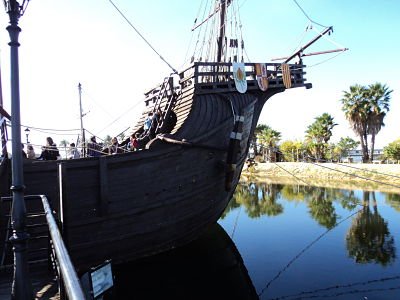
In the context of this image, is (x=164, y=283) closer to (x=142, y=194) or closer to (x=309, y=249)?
(x=142, y=194)

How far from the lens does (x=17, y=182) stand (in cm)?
276

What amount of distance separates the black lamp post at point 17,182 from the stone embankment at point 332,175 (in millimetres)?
19839

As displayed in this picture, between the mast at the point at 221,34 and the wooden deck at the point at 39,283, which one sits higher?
the mast at the point at 221,34

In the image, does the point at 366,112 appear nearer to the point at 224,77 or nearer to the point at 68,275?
the point at 224,77

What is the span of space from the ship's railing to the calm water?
422cm

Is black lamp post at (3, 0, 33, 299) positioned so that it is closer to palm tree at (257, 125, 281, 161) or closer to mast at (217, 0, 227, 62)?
mast at (217, 0, 227, 62)

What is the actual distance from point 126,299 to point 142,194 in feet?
6.64

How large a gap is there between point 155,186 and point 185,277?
6.79ft

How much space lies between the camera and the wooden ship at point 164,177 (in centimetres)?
678

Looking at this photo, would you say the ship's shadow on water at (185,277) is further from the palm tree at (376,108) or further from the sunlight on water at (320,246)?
the palm tree at (376,108)

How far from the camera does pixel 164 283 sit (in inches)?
297

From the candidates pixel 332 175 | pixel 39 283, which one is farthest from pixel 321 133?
pixel 39 283

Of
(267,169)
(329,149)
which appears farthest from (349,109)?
(267,169)

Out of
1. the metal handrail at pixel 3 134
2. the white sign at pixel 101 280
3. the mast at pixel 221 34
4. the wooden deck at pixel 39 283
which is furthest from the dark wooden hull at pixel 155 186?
the white sign at pixel 101 280
